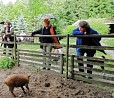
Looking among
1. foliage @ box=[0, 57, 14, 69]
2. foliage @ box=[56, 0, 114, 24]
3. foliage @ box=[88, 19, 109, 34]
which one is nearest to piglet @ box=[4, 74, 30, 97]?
foliage @ box=[0, 57, 14, 69]

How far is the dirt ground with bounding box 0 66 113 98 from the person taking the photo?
5.72 m

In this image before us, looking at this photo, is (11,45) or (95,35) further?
(11,45)

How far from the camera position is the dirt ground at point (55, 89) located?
5.72 meters

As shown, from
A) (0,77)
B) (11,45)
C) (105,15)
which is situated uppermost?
(105,15)

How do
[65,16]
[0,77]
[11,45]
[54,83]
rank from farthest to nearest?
[65,16]
[11,45]
[0,77]
[54,83]

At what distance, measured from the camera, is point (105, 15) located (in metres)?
47.6

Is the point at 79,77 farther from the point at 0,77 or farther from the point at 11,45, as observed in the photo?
the point at 11,45

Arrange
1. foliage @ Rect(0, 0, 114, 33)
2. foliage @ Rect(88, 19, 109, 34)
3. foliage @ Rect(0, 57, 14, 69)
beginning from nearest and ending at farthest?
1. foliage @ Rect(0, 57, 14, 69)
2. foliage @ Rect(88, 19, 109, 34)
3. foliage @ Rect(0, 0, 114, 33)

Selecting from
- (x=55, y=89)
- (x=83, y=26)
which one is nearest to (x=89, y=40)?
(x=83, y=26)

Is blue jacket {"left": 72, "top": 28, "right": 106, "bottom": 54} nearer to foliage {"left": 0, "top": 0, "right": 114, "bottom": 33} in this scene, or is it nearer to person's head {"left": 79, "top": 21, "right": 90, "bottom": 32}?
person's head {"left": 79, "top": 21, "right": 90, "bottom": 32}

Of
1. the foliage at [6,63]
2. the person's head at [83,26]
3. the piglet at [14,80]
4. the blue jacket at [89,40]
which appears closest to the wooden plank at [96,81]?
the blue jacket at [89,40]

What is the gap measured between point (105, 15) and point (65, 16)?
7.42 m

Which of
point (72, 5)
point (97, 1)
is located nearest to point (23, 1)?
point (72, 5)

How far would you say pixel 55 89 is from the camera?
6176 mm
